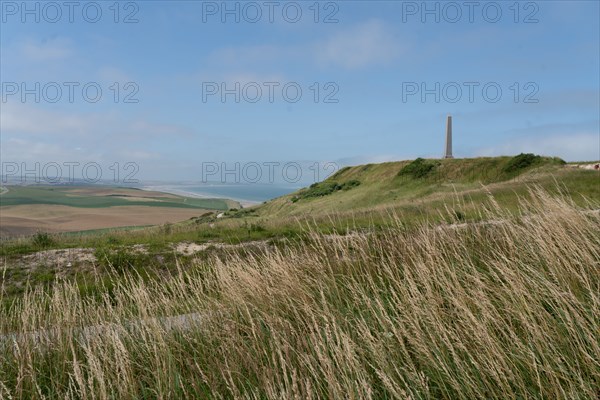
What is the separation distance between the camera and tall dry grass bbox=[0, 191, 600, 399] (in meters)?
2.96

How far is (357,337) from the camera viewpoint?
400cm

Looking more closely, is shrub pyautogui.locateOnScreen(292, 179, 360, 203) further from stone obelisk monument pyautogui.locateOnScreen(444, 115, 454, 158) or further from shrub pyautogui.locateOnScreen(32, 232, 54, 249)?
shrub pyautogui.locateOnScreen(32, 232, 54, 249)

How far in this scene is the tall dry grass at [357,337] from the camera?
9.73 feet

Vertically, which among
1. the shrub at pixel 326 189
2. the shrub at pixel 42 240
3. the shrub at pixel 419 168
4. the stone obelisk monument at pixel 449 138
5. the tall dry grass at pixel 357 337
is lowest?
the shrub at pixel 42 240

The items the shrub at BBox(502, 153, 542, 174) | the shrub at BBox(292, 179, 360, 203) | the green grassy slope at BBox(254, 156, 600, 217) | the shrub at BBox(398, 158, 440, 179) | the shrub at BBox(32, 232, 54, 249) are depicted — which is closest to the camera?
the shrub at BBox(32, 232, 54, 249)

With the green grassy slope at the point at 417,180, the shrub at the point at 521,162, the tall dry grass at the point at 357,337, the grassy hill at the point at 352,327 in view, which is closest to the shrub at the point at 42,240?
the grassy hill at the point at 352,327

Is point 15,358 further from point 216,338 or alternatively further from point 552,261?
point 552,261

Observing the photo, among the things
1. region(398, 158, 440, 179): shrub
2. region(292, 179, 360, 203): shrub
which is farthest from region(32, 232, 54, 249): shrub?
region(398, 158, 440, 179): shrub

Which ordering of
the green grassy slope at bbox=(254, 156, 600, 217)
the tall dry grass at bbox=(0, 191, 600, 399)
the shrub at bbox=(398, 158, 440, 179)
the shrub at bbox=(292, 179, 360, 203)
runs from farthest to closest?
the shrub at bbox=(292, 179, 360, 203) < the shrub at bbox=(398, 158, 440, 179) < the green grassy slope at bbox=(254, 156, 600, 217) < the tall dry grass at bbox=(0, 191, 600, 399)

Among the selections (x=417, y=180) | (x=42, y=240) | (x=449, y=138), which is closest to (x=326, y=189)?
(x=417, y=180)

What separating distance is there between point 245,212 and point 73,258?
3790 centimetres

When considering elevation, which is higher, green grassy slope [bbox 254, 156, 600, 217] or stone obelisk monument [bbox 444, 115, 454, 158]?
stone obelisk monument [bbox 444, 115, 454, 158]

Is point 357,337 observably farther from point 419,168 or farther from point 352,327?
point 419,168

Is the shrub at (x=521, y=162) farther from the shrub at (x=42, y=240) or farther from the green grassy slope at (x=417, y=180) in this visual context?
the shrub at (x=42, y=240)
